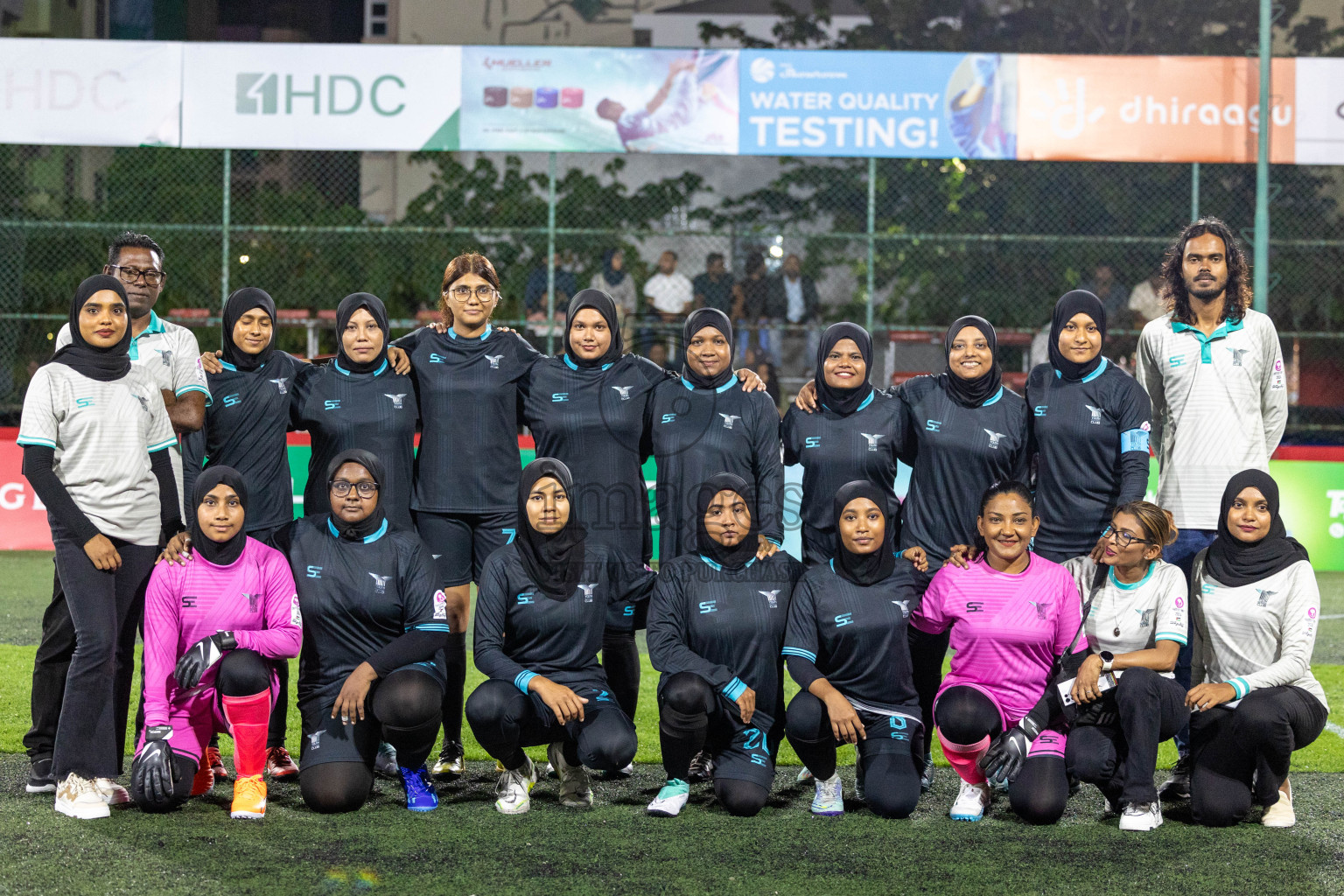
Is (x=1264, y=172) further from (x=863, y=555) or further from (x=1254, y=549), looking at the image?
(x=863, y=555)

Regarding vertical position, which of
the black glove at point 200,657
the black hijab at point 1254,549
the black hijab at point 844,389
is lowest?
the black glove at point 200,657

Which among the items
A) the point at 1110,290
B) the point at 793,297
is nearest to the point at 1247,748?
the point at 793,297

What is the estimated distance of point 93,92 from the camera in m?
12.6

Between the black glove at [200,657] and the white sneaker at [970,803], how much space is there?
2502 mm

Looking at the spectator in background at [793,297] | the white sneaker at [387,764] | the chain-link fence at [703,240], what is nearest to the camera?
the white sneaker at [387,764]

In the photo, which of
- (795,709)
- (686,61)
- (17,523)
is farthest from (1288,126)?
(17,523)

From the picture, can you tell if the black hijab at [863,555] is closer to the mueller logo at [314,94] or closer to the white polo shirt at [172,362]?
the white polo shirt at [172,362]

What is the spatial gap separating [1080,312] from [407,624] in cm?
273

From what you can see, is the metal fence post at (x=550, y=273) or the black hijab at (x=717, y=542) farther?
the metal fence post at (x=550, y=273)

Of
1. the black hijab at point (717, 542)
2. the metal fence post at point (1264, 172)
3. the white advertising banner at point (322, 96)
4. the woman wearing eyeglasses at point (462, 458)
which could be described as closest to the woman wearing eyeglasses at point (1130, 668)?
the black hijab at point (717, 542)

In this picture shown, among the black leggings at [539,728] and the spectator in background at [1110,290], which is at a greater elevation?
the spectator in background at [1110,290]

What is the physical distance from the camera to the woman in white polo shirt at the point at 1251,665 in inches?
182

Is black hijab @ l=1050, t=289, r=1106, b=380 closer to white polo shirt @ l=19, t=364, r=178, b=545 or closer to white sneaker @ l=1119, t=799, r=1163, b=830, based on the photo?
white sneaker @ l=1119, t=799, r=1163, b=830

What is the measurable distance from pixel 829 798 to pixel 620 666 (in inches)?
38.0
